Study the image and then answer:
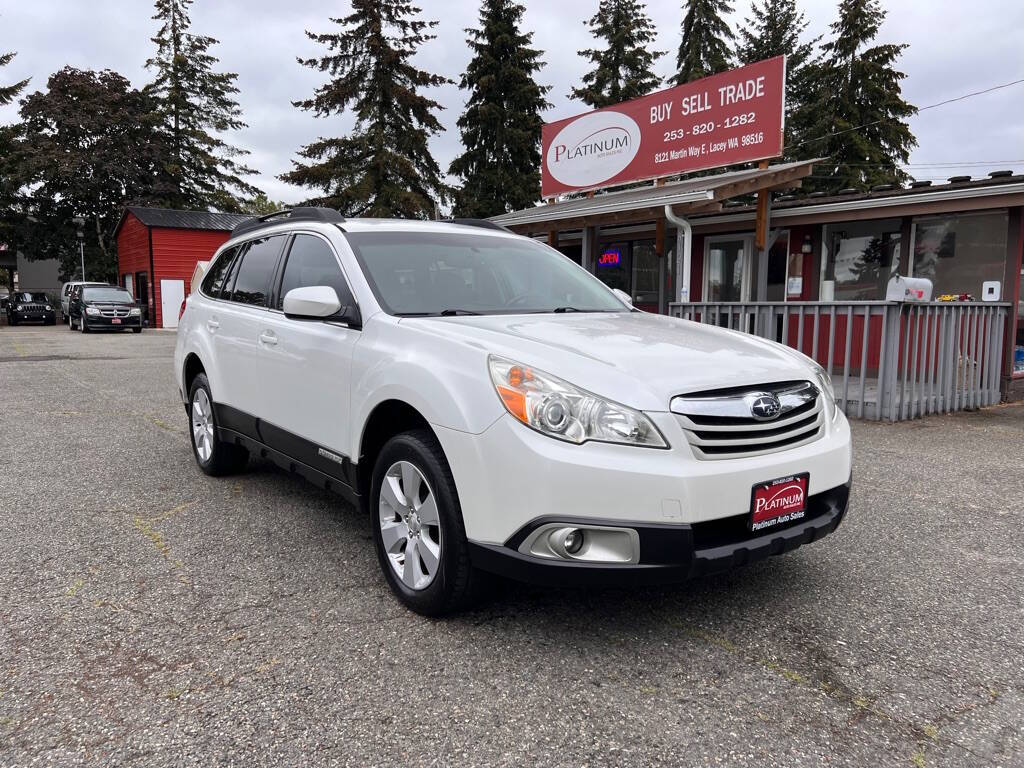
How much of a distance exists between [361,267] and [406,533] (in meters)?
1.35

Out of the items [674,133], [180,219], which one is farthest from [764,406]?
[180,219]

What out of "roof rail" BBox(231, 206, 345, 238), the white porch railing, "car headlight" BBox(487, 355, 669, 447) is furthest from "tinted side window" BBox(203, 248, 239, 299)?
the white porch railing

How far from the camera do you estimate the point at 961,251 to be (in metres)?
10.6

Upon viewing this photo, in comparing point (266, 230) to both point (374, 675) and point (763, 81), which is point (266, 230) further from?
point (763, 81)

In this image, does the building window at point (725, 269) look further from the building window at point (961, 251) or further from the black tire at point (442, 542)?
the black tire at point (442, 542)

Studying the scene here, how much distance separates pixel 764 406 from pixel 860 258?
1057 centimetres

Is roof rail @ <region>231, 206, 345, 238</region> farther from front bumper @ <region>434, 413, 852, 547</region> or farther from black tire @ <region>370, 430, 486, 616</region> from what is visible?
front bumper @ <region>434, 413, 852, 547</region>

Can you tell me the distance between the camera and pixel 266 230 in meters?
4.72

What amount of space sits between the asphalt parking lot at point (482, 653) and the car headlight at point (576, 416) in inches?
32.8

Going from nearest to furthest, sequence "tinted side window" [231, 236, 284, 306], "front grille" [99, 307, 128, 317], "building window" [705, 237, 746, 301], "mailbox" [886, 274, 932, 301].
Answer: "tinted side window" [231, 236, 284, 306]
"mailbox" [886, 274, 932, 301]
"building window" [705, 237, 746, 301]
"front grille" [99, 307, 128, 317]

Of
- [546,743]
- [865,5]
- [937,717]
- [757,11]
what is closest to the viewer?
[546,743]

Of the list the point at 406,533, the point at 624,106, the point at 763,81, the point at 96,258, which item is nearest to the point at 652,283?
the point at 624,106

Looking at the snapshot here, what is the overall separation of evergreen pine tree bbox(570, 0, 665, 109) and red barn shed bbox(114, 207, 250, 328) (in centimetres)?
1742

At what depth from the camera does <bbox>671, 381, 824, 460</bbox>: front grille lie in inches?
100
